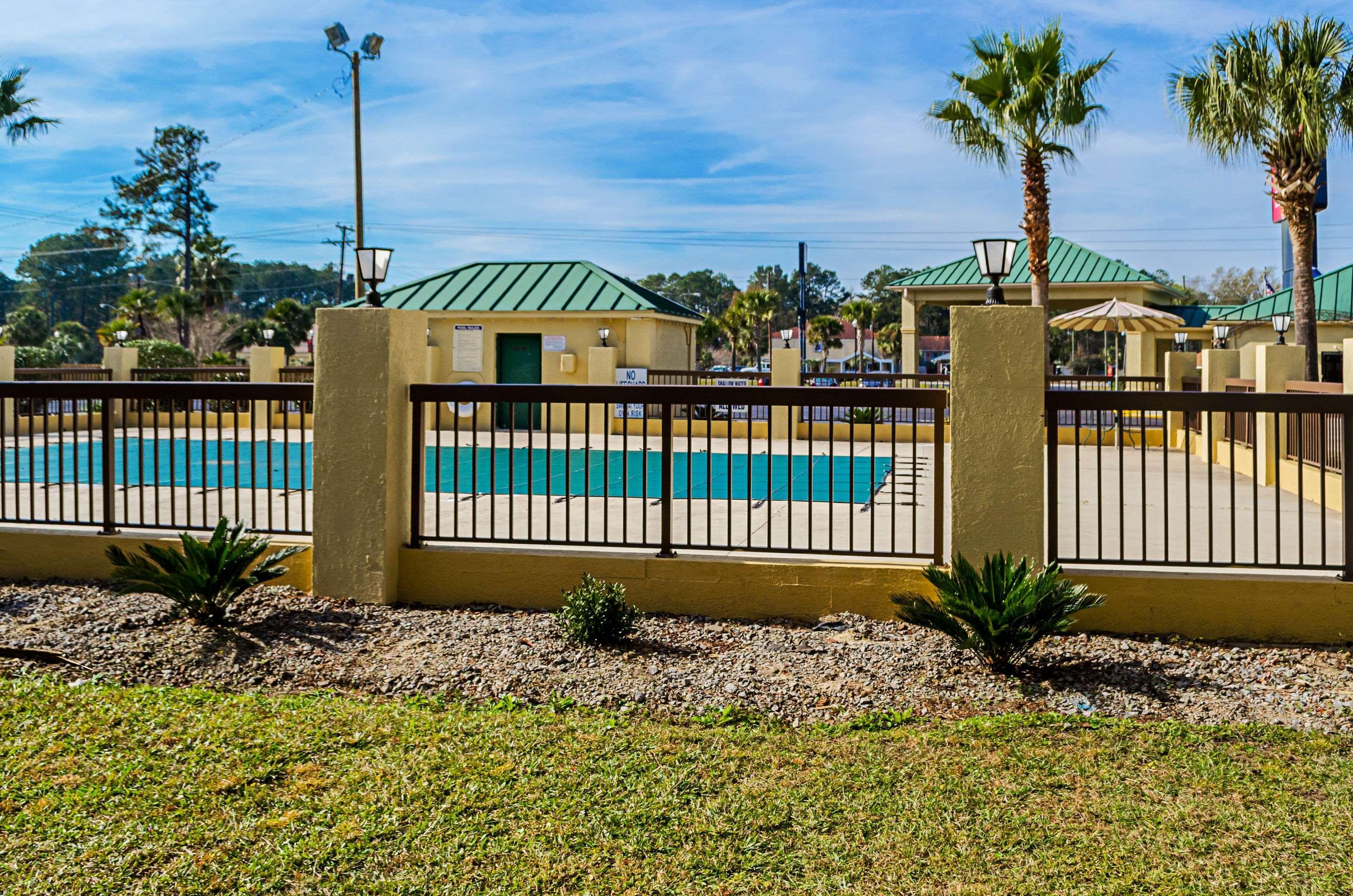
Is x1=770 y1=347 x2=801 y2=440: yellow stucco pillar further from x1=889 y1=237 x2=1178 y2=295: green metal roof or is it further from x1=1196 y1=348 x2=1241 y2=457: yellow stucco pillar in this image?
x1=889 y1=237 x2=1178 y2=295: green metal roof

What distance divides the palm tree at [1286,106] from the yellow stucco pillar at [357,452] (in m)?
16.7

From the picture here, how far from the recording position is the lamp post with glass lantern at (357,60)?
89.7 feet

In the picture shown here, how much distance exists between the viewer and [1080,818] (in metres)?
3.49

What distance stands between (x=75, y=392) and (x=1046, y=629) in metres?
6.03

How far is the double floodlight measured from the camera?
90.8 ft

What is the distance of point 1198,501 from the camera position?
35.5 feet

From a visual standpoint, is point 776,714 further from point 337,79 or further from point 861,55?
point 337,79

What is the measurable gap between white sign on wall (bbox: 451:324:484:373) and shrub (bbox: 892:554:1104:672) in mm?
21201

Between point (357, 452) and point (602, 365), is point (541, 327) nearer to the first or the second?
point (602, 365)

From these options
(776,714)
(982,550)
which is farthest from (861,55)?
(776,714)

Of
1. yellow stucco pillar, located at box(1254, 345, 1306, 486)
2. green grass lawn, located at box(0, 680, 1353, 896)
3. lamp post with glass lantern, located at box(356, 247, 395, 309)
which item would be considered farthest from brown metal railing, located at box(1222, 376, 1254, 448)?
green grass lawn, located at box(0, 680, 1353, 896)

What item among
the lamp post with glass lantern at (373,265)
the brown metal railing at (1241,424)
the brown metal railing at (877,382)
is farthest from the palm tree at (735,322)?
the lamp post with glass lantern at (373,265)

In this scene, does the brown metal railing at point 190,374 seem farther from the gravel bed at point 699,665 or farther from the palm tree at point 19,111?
the gravel bed at point 699,665

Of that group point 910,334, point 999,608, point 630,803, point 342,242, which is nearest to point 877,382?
point 910,334
